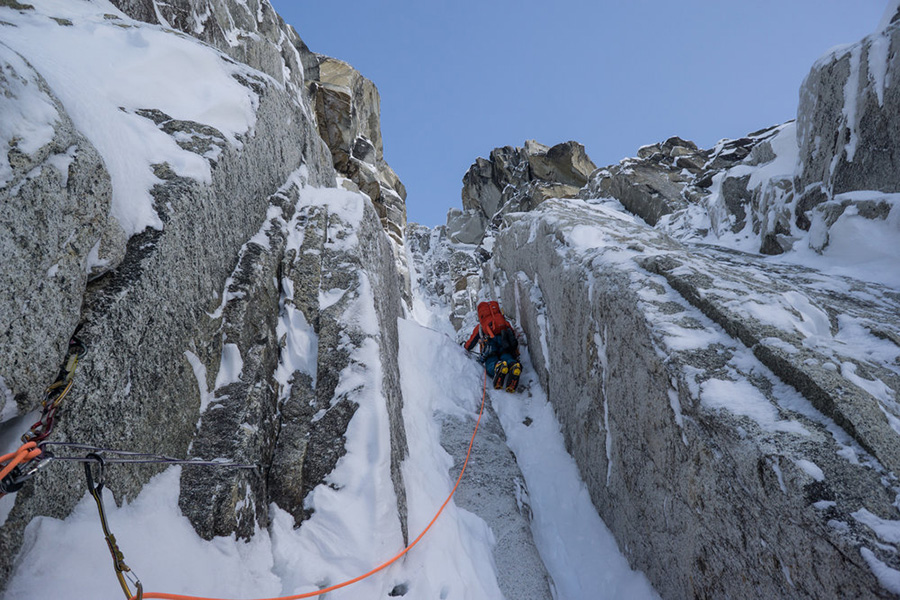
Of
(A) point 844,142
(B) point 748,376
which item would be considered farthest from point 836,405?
(A) point 844,142

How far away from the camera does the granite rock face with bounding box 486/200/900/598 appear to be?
2.72 meters

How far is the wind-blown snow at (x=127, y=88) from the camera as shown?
3.89 metres

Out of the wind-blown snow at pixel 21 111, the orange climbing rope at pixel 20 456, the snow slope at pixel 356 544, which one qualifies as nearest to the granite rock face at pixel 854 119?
the snow slope at pixel 356 544

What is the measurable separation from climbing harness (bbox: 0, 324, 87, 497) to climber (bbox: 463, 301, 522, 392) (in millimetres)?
7033

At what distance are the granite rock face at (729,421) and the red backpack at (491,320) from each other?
9.72 ft

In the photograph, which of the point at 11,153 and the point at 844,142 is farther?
the point at 844,142

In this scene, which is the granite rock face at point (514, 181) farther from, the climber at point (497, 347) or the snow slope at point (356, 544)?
the snow slope at point (356, 544)

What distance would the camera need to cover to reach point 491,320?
9.91 meters

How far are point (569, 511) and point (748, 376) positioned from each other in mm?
3289

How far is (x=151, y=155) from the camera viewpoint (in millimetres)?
4578

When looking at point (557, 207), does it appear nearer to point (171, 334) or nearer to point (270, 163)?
point (270, 163)

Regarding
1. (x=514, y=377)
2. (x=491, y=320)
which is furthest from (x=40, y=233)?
(x=491, y=320)

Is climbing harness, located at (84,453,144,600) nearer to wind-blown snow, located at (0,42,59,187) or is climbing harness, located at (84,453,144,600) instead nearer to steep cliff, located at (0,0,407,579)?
steep cliff, located at (0,0,407,579)

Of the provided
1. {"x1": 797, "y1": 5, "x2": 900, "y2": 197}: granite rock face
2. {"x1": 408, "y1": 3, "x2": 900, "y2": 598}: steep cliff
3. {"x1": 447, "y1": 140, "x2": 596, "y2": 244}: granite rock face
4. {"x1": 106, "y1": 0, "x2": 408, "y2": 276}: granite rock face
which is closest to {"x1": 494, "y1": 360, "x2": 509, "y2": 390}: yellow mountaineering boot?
{"x1": 408, "y1": 3, "x2": 900, "y2": 598}: steep cliff
